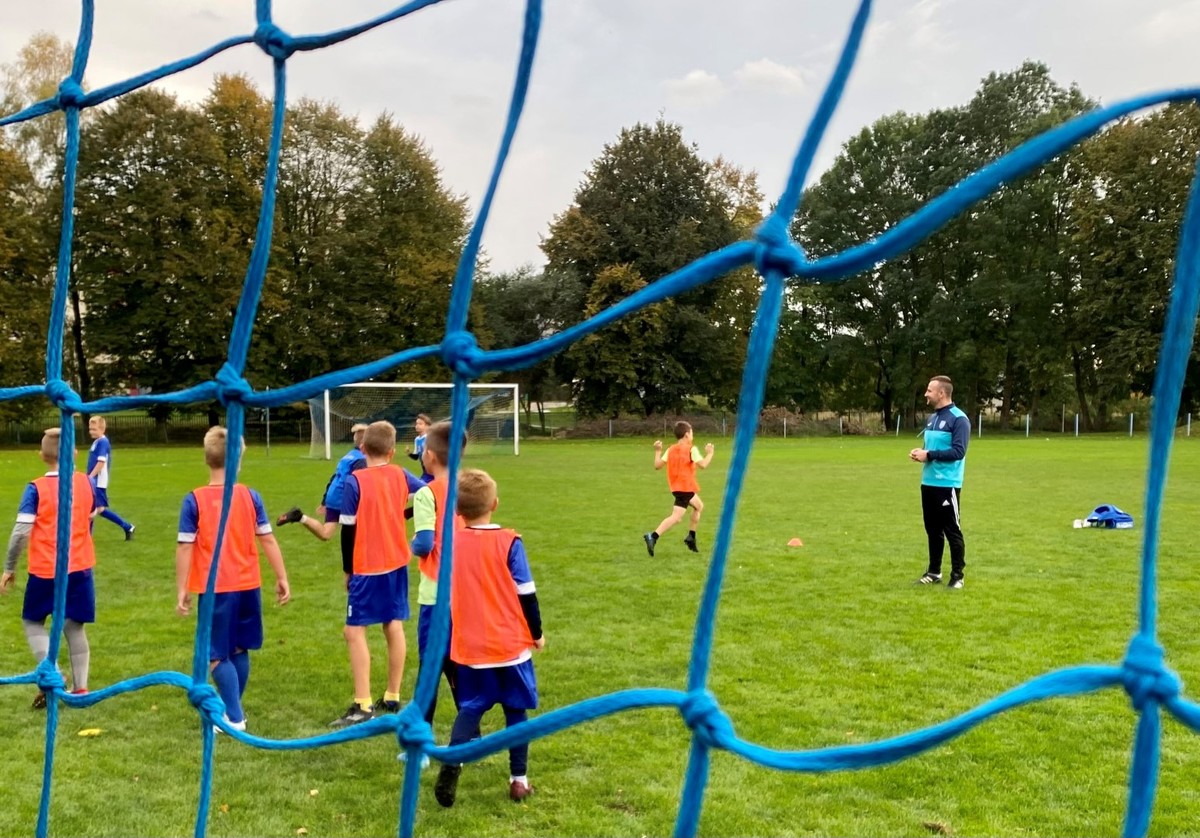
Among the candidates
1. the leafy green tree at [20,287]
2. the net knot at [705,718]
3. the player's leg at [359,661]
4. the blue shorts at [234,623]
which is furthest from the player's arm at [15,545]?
the leafy green tree at [20,287]

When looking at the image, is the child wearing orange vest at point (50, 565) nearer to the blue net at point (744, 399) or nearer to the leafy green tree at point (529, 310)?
the blue net at point (744, 399)

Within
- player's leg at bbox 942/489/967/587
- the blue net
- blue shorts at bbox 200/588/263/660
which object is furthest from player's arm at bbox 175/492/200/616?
player's leg at bbox 942/489/967/587

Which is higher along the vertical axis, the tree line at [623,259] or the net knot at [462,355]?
the tree line at [623,259]

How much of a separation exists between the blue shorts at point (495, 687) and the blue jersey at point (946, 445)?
4.45 meters

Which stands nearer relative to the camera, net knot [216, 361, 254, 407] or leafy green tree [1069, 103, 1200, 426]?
net knot [216, 361, 254, 407]

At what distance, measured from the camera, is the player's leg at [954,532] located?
7371 mm

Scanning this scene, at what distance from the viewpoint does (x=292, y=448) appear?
94.4 feet

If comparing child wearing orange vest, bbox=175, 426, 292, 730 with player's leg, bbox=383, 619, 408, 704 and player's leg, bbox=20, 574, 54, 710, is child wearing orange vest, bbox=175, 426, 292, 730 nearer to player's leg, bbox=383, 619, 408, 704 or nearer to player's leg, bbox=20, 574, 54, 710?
player's leg, bbox=383, 619, 408, 704

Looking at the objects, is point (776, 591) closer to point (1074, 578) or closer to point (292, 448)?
point (1074, 578)

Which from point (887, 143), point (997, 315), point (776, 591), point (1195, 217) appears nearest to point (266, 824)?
point (1195, 217)

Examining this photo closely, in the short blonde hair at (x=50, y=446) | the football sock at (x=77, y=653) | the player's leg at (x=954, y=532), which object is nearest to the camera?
the football sock at (x=77, y=653)

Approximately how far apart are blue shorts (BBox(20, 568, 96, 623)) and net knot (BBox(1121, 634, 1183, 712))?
4.59 metres

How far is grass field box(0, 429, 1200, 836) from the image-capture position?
3.54 metres

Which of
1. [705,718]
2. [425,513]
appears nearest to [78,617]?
[425,513]
